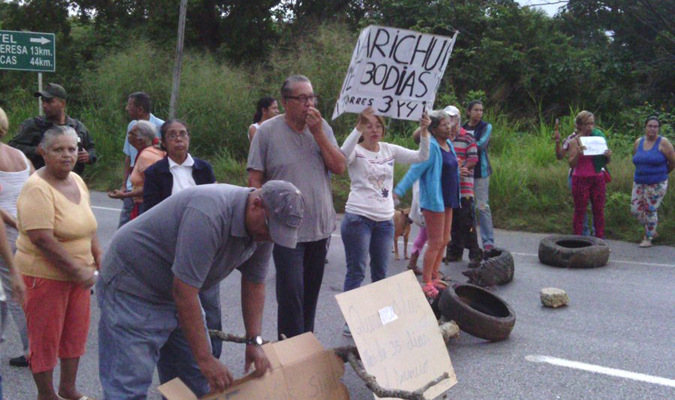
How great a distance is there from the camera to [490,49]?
1852 centimetres

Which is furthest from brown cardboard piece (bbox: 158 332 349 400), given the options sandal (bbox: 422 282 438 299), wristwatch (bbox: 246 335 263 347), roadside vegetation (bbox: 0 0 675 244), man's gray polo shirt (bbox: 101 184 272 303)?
roadside vegetation (bbox: 0 0 675 244)

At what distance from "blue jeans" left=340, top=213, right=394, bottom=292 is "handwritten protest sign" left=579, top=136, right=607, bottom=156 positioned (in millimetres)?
4580

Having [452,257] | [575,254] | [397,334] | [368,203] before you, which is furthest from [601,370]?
[452,257]

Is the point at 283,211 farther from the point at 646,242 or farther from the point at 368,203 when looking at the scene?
the point at 646,242

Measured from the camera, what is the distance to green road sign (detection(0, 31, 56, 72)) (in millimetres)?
12695

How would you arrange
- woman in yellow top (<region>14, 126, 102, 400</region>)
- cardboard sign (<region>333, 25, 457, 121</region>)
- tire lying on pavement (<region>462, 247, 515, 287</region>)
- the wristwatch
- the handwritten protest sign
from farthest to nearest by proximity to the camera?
the handwritten protest sign
tire lying on pavement (<region>462, 247, 515, 287</region>)
cardboard sign (<region>333, 25, 457, 121</region>)
woman in yellow top (<region>14, 126, 102, 400</region>)
the wristwatch

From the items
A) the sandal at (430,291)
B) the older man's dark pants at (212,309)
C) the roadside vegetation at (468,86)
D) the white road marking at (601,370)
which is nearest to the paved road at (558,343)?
the white road marking at (601,370)

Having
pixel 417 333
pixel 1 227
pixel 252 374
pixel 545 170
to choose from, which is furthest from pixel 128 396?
pixel 545 170

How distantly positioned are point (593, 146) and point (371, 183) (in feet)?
15.4

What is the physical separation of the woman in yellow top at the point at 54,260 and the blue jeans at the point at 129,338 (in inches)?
36.6

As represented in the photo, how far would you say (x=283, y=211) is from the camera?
288cm

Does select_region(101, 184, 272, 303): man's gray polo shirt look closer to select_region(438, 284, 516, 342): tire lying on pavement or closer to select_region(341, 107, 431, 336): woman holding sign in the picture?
select_region(341, 107, 431, 336): woman holding sign

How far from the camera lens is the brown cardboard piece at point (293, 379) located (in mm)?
3330

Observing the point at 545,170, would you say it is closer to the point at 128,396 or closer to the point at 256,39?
the point at 128,396
